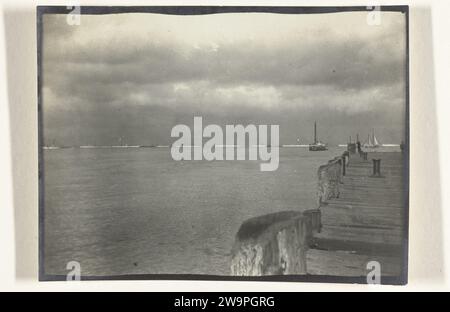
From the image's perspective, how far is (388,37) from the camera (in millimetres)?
1808

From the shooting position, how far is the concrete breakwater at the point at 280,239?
5.97ft

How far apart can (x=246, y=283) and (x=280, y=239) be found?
0.24m

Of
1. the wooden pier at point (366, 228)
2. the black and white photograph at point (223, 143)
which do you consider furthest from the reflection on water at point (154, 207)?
the wooden pier at point (366, 228)

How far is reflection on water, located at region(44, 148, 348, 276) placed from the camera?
184 cm

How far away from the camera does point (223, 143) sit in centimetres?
185

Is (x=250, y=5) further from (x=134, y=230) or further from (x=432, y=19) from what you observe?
(x=134, y=230)

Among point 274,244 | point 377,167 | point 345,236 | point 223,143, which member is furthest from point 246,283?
point 377,167

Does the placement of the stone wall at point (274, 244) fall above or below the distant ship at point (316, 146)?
below

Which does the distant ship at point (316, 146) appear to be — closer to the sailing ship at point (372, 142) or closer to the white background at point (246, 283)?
the sailing ship at point (372, 142)

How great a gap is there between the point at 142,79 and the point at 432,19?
1201mm

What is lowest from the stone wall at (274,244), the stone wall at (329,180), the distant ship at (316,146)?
the stone wall at (274,244)

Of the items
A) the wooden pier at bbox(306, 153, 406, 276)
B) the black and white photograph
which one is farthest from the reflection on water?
the wooden pier at bbox(306, 153, 406, 276)

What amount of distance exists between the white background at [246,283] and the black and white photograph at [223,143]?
1.8 inches

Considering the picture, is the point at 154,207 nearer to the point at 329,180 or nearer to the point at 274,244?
the point at 274,244
